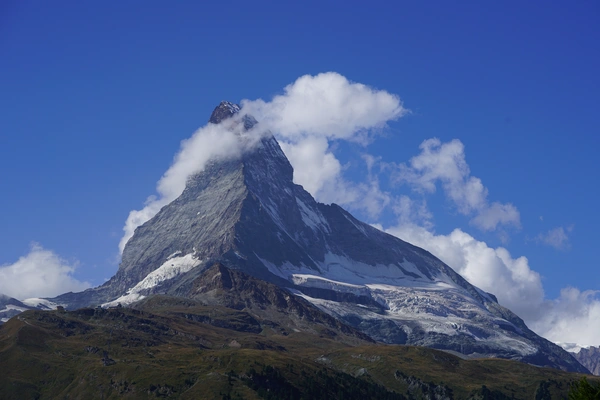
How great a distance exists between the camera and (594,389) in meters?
170
